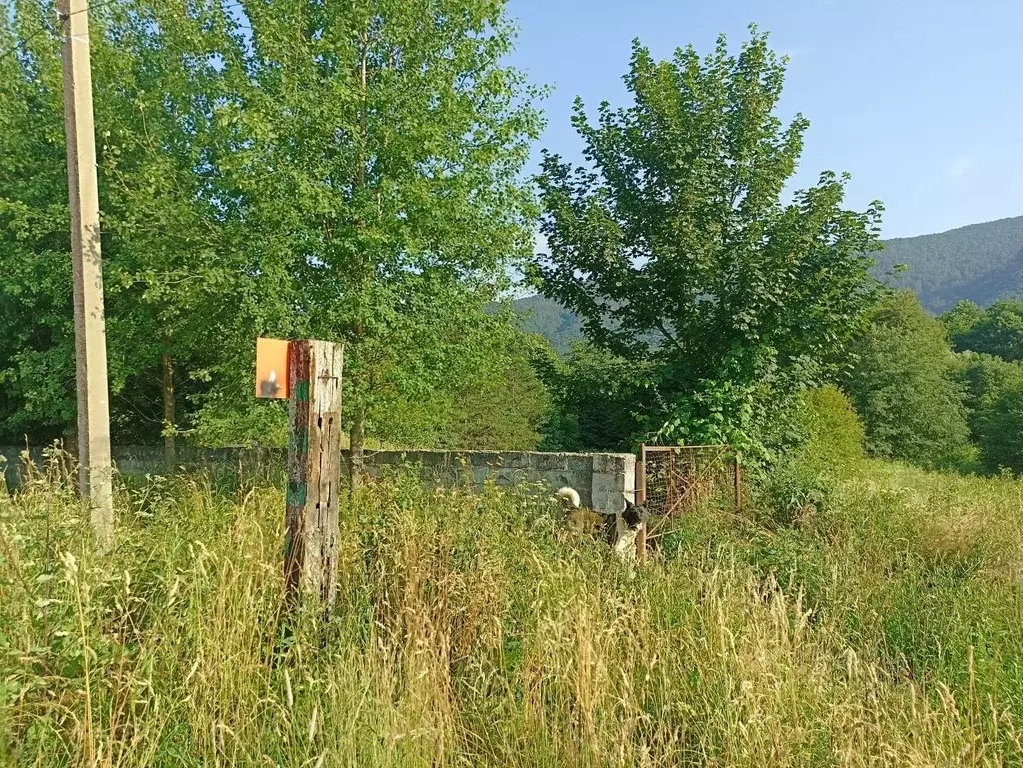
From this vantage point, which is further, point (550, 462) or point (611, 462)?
point (550, 462)

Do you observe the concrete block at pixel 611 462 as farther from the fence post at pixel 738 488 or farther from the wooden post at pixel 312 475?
the wooden post at pixel 312 475

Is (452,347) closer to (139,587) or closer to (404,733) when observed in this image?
(139,587)

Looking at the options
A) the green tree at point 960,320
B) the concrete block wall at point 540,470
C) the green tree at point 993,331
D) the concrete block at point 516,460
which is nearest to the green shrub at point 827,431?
the concrete block wall at point 540,470

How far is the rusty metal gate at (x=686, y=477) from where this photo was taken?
7.80m

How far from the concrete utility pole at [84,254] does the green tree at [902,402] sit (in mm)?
36240

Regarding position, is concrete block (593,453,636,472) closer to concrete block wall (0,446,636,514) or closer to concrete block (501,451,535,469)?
concrete block wall (0,446,636,514)

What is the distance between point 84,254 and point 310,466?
3454 mm

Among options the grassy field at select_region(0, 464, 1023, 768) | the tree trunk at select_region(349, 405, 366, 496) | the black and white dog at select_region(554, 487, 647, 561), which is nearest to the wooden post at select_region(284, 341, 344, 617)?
the grassy field at select_region(0, 464, 1023, 768)

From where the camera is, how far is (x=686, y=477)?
832 centimetres

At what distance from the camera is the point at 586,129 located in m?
11.9

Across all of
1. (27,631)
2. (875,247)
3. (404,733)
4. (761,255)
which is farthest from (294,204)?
(875,247)

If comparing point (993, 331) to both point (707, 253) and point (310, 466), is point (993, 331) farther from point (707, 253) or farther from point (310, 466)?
point (310, 466)

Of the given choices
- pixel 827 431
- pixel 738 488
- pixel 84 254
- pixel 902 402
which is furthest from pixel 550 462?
pixel 902 402

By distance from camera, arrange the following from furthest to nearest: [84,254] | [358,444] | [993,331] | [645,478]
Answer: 1. [993,331]
2. [358,444]
3. [645,478]
4. [84,254]
